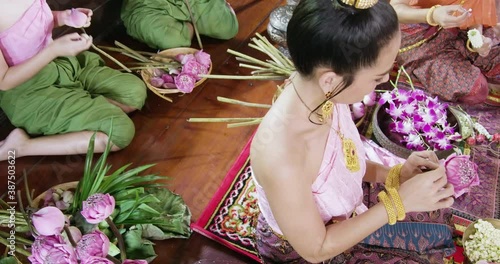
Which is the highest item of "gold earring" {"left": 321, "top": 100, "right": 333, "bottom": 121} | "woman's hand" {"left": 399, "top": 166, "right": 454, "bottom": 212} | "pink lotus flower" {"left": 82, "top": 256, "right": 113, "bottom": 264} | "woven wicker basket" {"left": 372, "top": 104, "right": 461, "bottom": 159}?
"gold earring" {"left": 321, "top": 100, "right": 333, "bottom": 121}

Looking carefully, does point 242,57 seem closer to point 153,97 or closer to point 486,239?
point 153,97

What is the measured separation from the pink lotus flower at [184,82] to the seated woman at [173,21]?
0.92 ft

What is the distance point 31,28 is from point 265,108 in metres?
1.06

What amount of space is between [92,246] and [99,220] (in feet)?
0.39

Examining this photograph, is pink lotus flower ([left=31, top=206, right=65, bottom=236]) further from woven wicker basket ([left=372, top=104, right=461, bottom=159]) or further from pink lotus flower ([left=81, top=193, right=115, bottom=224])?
woven wicker basket ([left=372, top=104, right=461, bottom=159])

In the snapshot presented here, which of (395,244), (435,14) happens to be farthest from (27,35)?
(435,14)

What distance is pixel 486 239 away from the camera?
5.40ft

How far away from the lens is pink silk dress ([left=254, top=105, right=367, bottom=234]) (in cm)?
130

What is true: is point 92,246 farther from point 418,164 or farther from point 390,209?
point 418,164

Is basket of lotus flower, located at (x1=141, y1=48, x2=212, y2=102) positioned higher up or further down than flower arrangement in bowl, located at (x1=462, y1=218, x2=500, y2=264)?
higher up

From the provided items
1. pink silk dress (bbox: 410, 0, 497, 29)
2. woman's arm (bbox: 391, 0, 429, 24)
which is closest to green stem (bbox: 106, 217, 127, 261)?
woman's arm (bbox: 391, 0, 429, 24)

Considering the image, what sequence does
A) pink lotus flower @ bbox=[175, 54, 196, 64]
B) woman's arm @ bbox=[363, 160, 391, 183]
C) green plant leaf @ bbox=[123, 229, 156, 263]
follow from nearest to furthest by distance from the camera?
1. woman's arm @ bbox=[363, 160, 391, 183]
2. green plant leaf @ bbox=[123, 229, 156, 263]
3. pink lotus flower @ bbox=[175, 54, 196, 64]

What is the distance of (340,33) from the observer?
3.32 ft

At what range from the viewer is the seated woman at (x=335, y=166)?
1041 mm
